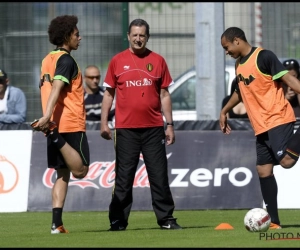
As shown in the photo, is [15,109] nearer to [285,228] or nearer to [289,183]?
[289,183]

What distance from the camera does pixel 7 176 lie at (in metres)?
14.4

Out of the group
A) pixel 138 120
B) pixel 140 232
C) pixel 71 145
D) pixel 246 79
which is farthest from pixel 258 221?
pixel 71 145

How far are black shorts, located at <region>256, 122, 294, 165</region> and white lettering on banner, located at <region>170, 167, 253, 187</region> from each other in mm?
3470

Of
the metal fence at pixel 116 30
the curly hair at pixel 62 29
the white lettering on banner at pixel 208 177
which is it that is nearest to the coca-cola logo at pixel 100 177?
the white lettering on banner at pixel 208 177

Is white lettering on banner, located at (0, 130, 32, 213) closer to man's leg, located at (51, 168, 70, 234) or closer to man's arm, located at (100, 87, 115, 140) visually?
man's arm, located at (100, 87, 115, 140)

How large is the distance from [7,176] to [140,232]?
425 cm

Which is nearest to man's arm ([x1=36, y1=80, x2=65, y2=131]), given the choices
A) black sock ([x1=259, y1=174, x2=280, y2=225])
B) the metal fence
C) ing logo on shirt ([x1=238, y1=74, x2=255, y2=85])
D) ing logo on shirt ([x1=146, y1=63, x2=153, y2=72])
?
ing logo on shirt ([x1=146, y1=63, x2=153, y2=72])

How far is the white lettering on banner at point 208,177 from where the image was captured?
14.1m

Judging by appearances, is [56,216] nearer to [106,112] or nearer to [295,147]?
[106,112]

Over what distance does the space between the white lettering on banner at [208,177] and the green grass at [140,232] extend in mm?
480

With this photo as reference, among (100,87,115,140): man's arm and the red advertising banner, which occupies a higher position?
(100,87,115,140): man's arm

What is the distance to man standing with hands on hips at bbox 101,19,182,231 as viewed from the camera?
10.8m

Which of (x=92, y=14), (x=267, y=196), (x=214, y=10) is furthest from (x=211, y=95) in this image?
(x=267, y=196)

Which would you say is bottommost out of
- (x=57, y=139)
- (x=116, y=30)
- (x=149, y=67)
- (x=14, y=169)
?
(x=14, y=169)
